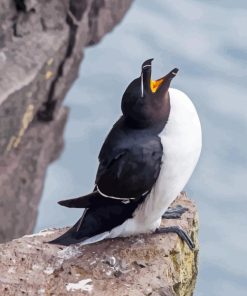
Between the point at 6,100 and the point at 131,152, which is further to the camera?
the point at 6,100

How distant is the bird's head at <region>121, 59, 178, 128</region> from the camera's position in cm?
200

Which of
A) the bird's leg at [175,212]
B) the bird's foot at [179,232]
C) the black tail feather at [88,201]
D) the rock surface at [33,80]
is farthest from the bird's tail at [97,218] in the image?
the rock surface at [33,80]

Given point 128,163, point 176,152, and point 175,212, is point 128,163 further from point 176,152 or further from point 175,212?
point 175,212

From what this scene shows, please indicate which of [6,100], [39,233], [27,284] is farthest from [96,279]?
[6,100]

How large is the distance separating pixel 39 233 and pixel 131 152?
0.46 meters

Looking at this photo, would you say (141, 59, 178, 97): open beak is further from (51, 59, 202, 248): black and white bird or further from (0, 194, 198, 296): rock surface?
(0, 194, 198, 296): rock surface

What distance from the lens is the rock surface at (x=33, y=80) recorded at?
15.9ft

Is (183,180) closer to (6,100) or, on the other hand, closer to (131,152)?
(131,152)

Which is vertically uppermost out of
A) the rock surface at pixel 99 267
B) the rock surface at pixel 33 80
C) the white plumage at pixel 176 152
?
the rock surface at pixel 33 80

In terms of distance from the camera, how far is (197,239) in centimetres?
240

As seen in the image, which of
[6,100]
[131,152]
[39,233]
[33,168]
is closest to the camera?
[131,152]

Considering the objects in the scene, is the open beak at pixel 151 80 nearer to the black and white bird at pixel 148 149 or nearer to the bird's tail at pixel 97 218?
the black and white bird at pixel 148 149

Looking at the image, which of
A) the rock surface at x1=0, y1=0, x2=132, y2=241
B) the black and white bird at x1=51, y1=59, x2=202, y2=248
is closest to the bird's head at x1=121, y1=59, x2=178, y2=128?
the black and white bird at x1=51, y1=59, x2=202, y2=248

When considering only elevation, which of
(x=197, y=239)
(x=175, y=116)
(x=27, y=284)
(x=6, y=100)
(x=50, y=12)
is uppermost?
(x=50, y=12)
